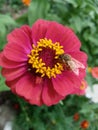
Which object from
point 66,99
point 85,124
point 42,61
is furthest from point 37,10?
point 42,61

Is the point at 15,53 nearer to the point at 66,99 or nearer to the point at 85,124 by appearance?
the point at 85,124

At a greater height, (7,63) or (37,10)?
(7,63)

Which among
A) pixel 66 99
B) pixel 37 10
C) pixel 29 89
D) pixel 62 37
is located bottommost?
pixel 66 99

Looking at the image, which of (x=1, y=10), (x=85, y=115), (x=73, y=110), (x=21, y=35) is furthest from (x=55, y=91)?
(x=1, y=10)

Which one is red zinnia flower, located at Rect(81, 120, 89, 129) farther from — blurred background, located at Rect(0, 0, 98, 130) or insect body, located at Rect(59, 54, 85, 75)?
insect body, located at Rect(59, 54, 85, 75)

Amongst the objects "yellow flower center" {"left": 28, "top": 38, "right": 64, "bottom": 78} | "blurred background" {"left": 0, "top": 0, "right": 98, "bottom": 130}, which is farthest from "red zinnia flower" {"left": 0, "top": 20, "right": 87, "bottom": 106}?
"blurred background" {"left": 0, "top": 0, "right": 98, "bottom": 130}

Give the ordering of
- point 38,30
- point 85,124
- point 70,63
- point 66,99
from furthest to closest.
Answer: point 66,99 < point 85,124 < point 38,30 < point 70,63

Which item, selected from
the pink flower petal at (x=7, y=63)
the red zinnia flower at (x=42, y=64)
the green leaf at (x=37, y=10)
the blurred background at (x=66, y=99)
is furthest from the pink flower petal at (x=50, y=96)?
the green leaf at (x=37, y=10)
